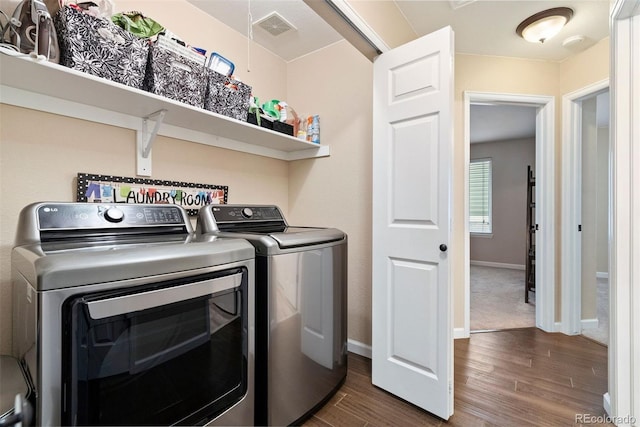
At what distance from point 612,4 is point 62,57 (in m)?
2.50

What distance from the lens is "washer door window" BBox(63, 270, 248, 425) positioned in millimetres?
750

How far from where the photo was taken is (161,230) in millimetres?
1341

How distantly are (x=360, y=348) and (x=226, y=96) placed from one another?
6.28 feet

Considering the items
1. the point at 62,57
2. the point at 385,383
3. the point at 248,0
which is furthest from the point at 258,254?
the point at 248,0

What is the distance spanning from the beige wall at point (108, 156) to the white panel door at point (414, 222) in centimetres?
98

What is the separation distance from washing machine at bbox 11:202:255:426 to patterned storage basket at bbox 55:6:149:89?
1.74ft

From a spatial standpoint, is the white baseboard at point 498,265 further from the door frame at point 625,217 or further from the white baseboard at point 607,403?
the door frame at point 625,217

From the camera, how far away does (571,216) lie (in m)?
2.56

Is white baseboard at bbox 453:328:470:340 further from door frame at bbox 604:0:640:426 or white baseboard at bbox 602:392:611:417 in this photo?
door frame at bbox 604:0:640:426

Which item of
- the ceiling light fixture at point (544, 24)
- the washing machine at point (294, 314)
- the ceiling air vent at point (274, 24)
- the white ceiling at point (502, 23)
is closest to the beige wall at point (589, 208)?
the white ceiling at point (502, 23)

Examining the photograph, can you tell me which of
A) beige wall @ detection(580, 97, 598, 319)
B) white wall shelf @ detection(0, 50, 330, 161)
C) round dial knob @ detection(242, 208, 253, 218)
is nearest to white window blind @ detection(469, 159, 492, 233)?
beige wall @ detection(580, 97, 598, 319)

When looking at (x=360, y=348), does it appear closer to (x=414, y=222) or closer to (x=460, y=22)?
(x=414, y=222)

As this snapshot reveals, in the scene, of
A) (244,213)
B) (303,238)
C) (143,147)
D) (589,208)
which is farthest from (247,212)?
(589,208)

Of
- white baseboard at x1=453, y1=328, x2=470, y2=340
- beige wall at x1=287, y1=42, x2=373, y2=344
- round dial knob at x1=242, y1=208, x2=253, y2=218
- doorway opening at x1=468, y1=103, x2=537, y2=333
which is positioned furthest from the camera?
doorway opening at x1=468, y1=103, x2=537, y2=333
